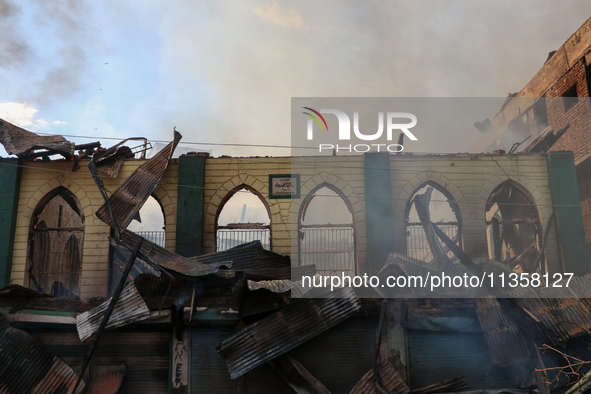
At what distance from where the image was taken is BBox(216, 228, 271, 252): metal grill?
13158 millimetres

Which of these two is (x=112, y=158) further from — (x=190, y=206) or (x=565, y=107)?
(x=565, y=107)

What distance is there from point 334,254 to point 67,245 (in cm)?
1062

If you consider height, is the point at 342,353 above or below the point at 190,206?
below

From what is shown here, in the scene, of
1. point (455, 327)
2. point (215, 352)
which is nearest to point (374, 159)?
point (455, 327)

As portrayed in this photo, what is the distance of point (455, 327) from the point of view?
7.81 m

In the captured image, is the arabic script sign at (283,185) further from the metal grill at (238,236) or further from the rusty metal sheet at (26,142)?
the rusty metal sheet at (26,142)

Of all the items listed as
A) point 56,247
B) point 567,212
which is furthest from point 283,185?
point 56,247

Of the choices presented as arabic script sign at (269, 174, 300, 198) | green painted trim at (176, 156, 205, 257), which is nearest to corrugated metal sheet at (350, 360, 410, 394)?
arabic script sign at (269, 174, 300, 198)

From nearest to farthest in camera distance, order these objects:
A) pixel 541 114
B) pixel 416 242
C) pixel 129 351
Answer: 1. pixel 129 351
2. pixel 416 242
3. pixel 541 114

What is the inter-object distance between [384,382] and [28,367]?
18.7 feet

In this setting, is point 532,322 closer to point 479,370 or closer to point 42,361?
point 479,370

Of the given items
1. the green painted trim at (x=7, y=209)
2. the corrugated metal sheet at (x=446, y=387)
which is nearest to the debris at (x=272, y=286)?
the corrugated metal sheet at (x=446, y=387)

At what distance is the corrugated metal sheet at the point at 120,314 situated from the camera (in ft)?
23.9

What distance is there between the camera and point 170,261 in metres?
7.92
